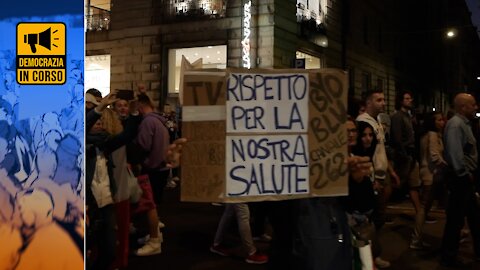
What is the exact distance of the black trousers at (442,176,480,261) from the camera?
633 cm

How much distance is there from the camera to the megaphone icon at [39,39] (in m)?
3.16

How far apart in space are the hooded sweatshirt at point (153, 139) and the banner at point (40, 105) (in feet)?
13.1

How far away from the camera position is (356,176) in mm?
3639

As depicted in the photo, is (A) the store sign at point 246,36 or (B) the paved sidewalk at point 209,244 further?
(A) the store sign at point 246,36

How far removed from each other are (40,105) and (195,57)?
51.4ft

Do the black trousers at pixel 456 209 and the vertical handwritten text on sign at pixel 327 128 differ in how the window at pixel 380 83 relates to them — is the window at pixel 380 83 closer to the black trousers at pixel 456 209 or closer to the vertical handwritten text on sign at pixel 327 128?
the black trousers at pixel 456 209

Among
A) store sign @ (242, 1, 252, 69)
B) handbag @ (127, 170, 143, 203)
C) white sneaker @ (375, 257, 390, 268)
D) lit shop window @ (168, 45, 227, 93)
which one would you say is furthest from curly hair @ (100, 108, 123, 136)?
lit shop window @ (168, 45, 227, 93)

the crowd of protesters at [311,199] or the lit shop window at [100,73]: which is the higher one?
the lit shop window at [100,73]

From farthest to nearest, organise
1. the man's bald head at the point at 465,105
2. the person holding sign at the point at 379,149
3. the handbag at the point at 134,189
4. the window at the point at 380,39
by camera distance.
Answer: the window at the point at 380,39, the man's bald head at the point at 465,105, the person holding sign at the point at 379,149, the handbag at the point at 134,189

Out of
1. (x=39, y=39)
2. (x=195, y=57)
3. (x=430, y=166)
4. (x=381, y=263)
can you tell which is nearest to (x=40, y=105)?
(x=39, y=39)

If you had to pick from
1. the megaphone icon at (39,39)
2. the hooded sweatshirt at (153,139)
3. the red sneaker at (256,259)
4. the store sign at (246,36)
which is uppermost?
the store sign at (246,36)

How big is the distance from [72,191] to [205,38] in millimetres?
15509

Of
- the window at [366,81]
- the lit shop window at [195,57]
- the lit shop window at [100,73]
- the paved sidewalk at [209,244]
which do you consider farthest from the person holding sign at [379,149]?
the window at [366,81]

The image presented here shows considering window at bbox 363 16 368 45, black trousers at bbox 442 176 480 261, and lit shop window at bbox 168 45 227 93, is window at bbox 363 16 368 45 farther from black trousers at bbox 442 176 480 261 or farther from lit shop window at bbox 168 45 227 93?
black trousers at bbox 442 176 480 261
